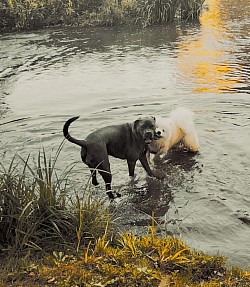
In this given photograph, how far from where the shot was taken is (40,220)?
410 cm

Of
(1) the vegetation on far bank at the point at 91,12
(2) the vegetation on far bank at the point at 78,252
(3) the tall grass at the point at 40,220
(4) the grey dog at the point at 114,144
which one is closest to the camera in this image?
(2) the vegetation on far bank at the point at 78,252

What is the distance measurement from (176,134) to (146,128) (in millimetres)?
1411

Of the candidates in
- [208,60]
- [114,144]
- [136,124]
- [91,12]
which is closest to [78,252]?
[114,144]

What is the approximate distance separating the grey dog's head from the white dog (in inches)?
33.3

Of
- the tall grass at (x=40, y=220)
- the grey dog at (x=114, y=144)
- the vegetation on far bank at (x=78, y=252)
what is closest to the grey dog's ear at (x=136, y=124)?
the grey dog at (x=114, y=144)

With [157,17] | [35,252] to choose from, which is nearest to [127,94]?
[35,252]

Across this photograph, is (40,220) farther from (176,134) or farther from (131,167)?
(176,134)

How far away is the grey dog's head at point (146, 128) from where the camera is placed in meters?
5.42

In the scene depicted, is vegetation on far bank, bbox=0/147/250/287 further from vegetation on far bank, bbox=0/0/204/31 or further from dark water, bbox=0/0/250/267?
vegetation on far bank, bbox=0/0/204/31

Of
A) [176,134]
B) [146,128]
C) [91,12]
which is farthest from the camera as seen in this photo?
[91,12]

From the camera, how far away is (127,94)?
9672 millimetres

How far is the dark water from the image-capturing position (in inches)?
207

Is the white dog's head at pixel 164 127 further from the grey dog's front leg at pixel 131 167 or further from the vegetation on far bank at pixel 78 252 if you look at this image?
the vegetation on far bank at pixel 78 252

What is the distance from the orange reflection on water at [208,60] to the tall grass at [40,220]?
6.03m
